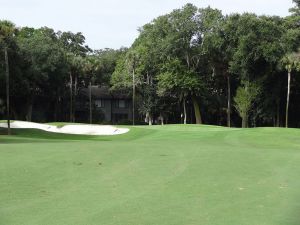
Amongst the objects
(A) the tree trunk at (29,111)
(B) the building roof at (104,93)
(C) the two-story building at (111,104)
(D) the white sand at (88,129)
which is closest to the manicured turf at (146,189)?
(D) the white sand at (88,129)

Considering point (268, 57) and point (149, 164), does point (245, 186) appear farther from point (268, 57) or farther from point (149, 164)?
point (268, 57)

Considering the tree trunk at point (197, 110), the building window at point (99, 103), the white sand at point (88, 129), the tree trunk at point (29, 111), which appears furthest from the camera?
the building window at point (99, 103)

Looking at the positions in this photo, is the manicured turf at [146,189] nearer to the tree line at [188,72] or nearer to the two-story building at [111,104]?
the tree line at [188,72]

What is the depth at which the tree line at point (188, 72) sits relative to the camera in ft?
216

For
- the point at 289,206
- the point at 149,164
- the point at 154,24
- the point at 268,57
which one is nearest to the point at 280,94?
the point at 268,57

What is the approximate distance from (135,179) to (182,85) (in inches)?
2397

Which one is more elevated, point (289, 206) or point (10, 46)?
point (10, 46)

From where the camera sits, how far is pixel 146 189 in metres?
11.3

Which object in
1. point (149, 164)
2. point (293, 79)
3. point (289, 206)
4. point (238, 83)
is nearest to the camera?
point (289, 206)

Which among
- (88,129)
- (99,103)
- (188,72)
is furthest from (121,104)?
(88,129)

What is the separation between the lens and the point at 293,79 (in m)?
68.4

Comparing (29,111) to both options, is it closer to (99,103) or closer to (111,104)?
(99,103)

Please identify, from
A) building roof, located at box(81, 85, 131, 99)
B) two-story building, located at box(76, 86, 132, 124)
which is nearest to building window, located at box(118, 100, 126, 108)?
two-story building, located at box(76, 86, 132, 124)

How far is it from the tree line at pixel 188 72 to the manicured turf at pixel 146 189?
43501mm
